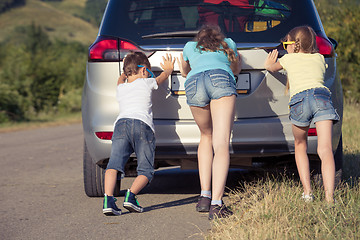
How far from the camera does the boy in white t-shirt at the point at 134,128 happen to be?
4523 millimetres

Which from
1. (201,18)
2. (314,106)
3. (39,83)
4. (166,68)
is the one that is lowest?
(39,83)

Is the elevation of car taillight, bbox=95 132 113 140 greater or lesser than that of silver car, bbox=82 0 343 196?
lesser

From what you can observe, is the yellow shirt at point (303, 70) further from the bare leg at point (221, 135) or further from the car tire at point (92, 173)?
the car tire at point (92, 173)

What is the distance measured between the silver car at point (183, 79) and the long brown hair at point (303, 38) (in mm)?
180

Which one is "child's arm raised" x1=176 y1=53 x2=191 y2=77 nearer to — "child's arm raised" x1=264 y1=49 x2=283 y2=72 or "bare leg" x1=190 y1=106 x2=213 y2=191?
"bare leg" x1=190 y1=106 x2=213 y2=191

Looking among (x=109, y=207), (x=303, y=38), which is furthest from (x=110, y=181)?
(x=303, y=38)

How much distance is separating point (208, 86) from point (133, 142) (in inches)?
30.4

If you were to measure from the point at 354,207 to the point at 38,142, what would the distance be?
852 cm

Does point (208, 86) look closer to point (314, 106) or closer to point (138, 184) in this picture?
point (314, 106)

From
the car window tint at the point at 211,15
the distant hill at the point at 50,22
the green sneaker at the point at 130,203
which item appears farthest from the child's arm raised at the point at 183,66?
the distant hill at the point at 50,22

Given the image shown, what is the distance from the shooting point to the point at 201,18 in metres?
4.72

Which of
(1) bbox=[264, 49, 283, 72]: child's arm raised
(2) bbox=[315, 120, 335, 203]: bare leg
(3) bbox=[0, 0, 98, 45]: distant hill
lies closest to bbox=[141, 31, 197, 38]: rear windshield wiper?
(1) bbox=[264, 49, 283, 72]: child's arm raised

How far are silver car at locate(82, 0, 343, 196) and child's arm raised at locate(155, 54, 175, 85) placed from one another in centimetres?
6

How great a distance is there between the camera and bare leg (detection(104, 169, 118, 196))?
4.53m
